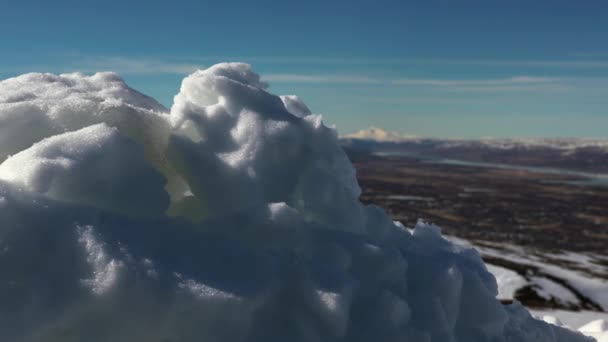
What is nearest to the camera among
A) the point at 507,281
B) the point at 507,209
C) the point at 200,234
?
the point at 200,234

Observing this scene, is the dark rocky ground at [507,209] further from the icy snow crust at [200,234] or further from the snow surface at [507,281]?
the icy snow crust at [200,234]

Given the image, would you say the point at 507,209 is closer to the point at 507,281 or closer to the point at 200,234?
the point at 507,281

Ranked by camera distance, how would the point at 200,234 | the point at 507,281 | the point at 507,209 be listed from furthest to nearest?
the point at 507,209
the point at 507,281
the point at 200,234

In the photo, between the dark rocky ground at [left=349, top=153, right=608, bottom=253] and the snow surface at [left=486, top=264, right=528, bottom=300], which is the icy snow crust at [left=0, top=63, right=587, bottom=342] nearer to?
the snow surface at [left=486, top=264, right=528, bottom=300]

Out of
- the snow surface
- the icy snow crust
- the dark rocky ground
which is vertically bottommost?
the dark rocky ground

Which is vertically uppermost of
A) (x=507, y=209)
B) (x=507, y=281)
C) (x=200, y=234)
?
(x=200, y=234)

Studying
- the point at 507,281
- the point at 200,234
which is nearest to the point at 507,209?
the point at 507,281

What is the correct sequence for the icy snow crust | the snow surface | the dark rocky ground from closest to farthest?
the icy snow crust → the snow surface → the dark rocky ground

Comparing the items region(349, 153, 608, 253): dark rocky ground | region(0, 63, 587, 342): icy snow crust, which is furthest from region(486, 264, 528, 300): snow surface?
region(0, 63, 587, 342): icy snow crust
